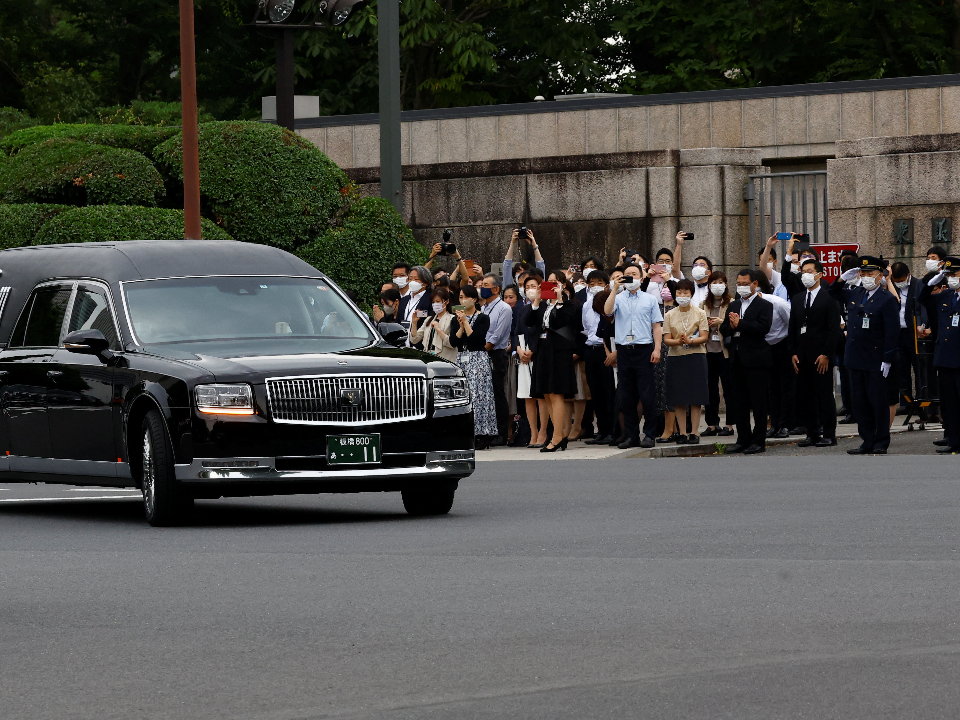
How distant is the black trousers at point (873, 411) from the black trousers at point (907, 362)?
5.91ft

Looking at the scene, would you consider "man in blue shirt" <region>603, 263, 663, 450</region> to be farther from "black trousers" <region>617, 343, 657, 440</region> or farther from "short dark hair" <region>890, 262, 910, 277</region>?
"short dark hair" <region>890, 262, 910, 277</region>

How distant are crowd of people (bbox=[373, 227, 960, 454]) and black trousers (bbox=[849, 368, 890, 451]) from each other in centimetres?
2

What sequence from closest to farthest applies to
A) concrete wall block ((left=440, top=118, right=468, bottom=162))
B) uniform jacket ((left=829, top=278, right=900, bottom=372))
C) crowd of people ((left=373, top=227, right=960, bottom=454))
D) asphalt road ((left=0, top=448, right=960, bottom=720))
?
asphalt road ((left=0, top=448, right=960, bottom=720)) → uniform jacket ((left=829, top=278, right=900, bottom=372)) → crowd of people ((left=373, top=227, right=960, bottom=454)) → concrete wall block ((left=440, top=118, right=468, bottom=162))

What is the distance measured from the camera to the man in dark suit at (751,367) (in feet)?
68.7

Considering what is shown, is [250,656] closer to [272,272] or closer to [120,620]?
[120,620]

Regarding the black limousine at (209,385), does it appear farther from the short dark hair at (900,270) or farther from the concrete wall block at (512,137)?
the concrete wall block at (512,137)

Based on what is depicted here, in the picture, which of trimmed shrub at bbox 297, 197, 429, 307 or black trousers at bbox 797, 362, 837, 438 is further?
trimmed shrub at bbox 297, 197, 429, 307

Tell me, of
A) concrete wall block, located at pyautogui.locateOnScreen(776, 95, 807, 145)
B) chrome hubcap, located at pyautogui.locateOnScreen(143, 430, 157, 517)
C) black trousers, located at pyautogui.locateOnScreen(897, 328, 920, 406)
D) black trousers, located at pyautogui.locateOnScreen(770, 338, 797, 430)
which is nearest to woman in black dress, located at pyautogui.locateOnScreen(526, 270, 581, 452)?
black trousers, located at pyautogui.locateOnScreen(770, 338, 797, 430)

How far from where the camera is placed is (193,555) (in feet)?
38.7

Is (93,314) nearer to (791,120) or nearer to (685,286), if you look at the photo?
(685,286)

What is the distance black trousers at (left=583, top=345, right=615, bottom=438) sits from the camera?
73.8 feet

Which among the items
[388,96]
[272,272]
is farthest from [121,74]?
[272,272]

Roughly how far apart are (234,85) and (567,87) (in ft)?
27.5

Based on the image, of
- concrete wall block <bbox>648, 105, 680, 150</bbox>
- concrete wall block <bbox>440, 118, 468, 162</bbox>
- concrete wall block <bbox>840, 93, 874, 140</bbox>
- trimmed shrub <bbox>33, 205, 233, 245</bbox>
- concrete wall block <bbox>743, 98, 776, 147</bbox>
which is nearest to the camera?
trimmed shrub <bbox>33, 205, 233, 245</bbox>
